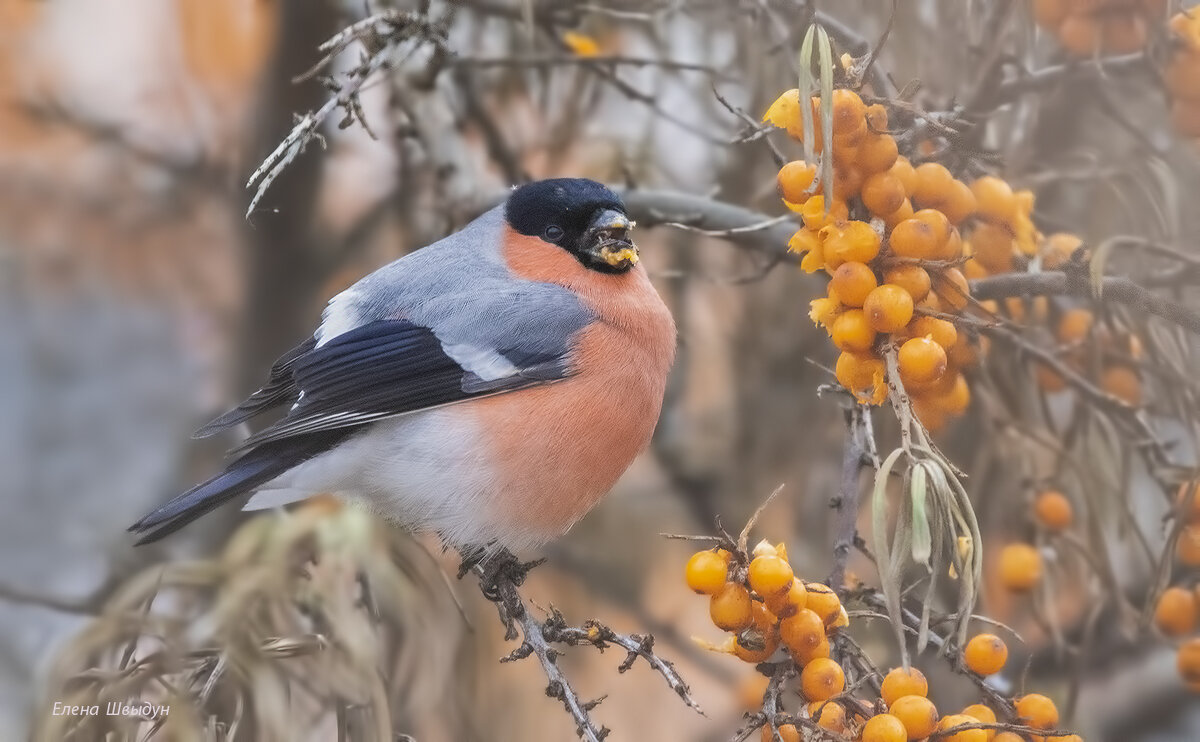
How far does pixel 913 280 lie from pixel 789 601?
Answer: 0.20 m

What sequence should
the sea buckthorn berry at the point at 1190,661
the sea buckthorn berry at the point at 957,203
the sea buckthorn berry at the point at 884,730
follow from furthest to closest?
the sea buckthorn berry at the point at 1190,661
the sea buckthorn berry at the point at 957,203
the sea buckthorn berry at the point at 884,730

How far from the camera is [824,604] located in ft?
2.02

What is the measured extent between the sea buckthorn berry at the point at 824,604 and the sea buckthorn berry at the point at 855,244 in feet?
0.63

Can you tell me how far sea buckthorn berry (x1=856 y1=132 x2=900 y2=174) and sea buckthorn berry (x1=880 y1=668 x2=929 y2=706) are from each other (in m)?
0.29

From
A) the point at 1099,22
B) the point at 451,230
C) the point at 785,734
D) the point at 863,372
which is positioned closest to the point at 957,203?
the point at 863,372

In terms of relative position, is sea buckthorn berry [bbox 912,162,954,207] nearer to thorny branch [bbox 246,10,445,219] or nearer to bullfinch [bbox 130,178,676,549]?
bullfinch [bbox 130,178,676,549]

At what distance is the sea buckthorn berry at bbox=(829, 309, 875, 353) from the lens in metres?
0.61

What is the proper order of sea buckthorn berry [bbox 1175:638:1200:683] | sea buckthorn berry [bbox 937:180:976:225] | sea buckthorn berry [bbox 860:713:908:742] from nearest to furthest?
sea buckthorn berry [bbox 860:713:908:742] < sea buckthorn berry [bbox 937:180:976:225] < sea buckthorn berry [bbox 1175:638:1200:683]

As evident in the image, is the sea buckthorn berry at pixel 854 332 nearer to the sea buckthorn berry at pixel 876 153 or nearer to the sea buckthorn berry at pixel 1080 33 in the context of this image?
the sea buckthorn berry at pixel 876 153

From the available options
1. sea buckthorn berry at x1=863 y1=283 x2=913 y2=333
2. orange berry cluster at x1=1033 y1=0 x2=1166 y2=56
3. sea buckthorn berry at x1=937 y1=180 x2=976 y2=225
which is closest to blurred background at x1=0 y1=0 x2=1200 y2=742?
orange berry cluster at x1=1033 y1=0 x2=1166 y2=56

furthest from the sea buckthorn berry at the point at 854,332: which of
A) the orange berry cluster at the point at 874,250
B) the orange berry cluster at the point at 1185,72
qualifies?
the orange berry cluster at the point at 1185,72

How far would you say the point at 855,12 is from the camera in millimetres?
857

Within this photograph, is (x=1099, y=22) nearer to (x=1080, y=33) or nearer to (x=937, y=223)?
(x=1080, y=33)

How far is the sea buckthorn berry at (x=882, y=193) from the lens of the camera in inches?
24.4
